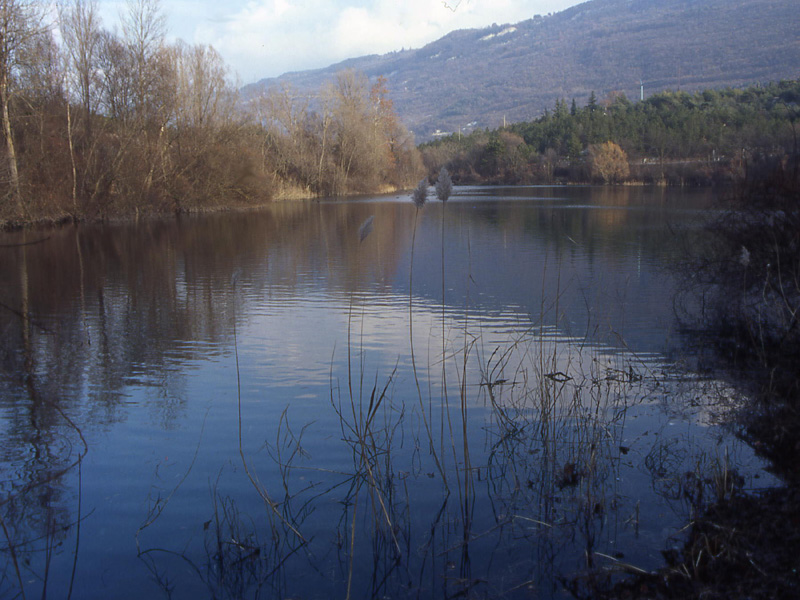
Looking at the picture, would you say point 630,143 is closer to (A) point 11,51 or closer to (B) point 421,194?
(A) point 11,51

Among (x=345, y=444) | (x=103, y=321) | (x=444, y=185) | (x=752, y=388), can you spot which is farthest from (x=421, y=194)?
(x=103, y=321)

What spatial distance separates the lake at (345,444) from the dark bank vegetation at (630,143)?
159ft

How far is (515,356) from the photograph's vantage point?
25.6 ft

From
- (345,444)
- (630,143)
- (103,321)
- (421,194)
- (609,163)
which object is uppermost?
(630,143)

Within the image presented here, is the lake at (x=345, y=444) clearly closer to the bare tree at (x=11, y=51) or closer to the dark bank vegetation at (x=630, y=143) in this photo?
the bare tree at (x=11, y=51)

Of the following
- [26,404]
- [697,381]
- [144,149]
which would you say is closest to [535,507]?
[697,381]

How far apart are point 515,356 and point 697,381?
75.5 inches

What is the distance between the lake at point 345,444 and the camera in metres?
3.71

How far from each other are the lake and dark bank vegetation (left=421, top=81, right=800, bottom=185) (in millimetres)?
48448

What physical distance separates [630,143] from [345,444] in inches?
2790

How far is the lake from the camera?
3.71 m

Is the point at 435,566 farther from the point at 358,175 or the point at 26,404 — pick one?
the point at 358,175

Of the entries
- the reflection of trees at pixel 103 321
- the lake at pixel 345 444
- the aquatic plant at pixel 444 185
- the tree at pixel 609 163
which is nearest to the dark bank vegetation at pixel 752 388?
the lake at pixel 345 444

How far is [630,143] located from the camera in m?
69.9
